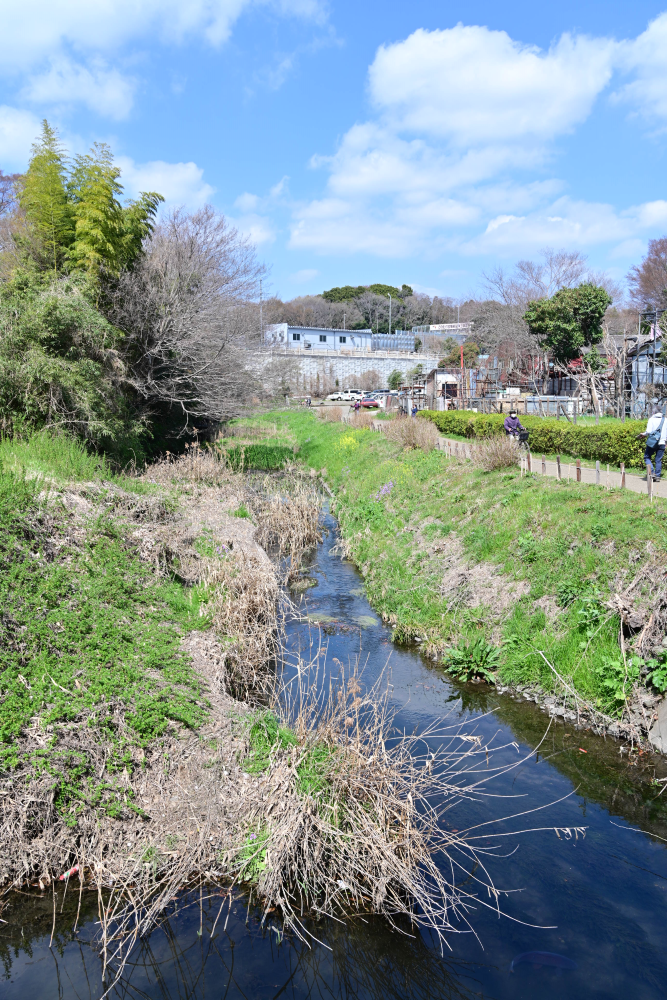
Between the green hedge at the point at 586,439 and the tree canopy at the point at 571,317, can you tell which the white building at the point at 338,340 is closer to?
the tree canopy at the point at 571,317

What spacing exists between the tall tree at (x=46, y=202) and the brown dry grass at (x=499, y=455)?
11.5 metres

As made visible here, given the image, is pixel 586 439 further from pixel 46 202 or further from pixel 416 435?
pixel 46 202

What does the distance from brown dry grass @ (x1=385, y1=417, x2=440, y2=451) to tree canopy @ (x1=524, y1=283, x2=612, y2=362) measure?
1610 centimetres

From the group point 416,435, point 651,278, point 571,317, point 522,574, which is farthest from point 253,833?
point 651,278

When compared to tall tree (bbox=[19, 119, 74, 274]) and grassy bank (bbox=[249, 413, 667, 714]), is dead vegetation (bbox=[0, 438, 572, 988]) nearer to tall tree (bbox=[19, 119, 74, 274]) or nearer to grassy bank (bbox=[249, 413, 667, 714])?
grassy bank (bbox=[249, 413, 667, 714])

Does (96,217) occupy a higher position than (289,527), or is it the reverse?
(96,217)

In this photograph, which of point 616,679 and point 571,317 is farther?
point 571,317

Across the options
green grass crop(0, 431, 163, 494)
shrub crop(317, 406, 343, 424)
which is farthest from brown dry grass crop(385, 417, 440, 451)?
shrub crop(317, 406, 343, 424)

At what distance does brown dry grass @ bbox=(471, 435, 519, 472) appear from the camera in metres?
15.0

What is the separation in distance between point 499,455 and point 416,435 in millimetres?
6877

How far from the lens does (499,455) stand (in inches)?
593

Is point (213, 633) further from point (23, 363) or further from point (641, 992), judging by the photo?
point (23, 363)

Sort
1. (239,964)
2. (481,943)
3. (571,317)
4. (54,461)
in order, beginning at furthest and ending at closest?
1. (571,317)
2. (54,461)
3. (481,943)
4. (239,964)

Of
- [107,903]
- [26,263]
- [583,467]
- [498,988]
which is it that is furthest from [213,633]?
[26,263]
